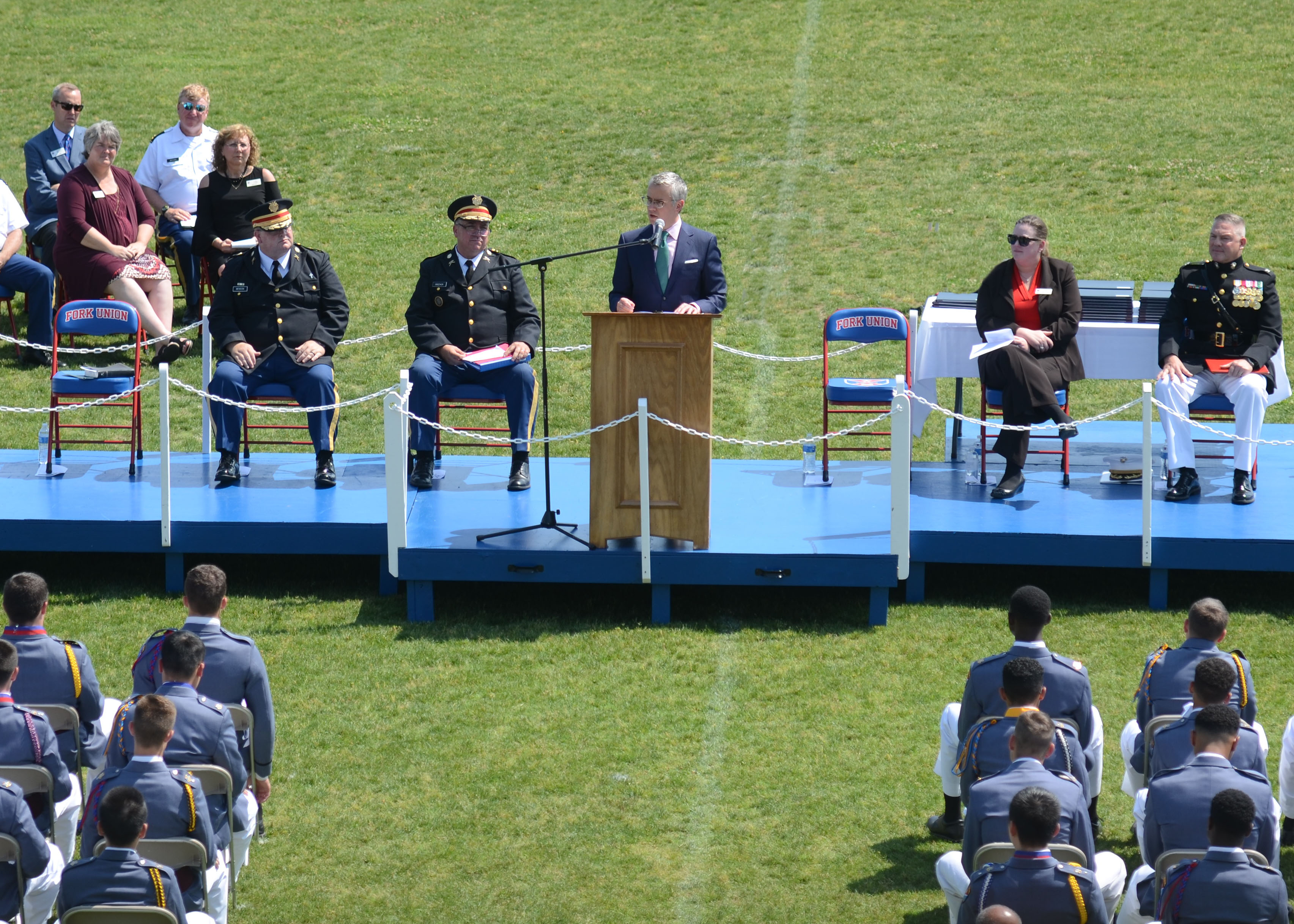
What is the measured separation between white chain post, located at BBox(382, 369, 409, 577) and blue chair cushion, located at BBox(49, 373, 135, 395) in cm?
232

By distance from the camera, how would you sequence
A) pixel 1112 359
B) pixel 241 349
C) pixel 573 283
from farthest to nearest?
pixel 573 283 < pixel 1112 359 < pixel 241 349

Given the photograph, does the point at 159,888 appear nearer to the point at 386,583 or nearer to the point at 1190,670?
the point at 1190,670

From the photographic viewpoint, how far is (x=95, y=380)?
10.4m

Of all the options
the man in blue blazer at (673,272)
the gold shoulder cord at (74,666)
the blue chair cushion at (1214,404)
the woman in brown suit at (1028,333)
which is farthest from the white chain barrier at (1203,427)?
the gold shoulder cord at (74,666)

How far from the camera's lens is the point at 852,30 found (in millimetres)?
24188

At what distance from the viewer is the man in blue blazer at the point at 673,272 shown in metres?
10.0

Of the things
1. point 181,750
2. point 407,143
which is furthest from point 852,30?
point 181,750

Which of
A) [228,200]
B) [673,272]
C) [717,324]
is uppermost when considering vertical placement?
[228,200]

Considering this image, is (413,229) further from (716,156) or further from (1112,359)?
(1112,359)

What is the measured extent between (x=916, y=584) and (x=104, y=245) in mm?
6981

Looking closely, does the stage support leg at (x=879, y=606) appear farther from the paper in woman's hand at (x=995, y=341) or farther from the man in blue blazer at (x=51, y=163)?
the man in blue blazer at (x=51, y=163)

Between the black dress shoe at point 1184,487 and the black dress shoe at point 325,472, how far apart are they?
486 cm

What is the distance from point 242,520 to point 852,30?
17.0 metres

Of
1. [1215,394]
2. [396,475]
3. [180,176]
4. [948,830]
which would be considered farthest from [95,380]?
[1215,394]
